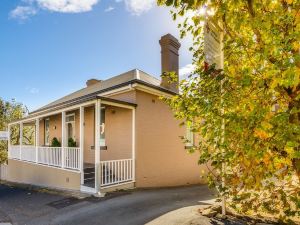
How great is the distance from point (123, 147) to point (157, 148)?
5.30 feet

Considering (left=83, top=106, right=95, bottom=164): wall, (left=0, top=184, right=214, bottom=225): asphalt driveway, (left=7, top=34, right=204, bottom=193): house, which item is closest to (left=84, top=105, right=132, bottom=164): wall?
(left=7, top=34, right=204, bottom=193): house

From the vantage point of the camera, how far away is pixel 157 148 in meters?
12.6

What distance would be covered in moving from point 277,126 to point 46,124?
1857 centimetres

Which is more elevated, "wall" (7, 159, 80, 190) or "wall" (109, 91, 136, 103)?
"wall" (109, 91, 136, 103)

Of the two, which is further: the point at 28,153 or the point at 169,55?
the point at 28,153

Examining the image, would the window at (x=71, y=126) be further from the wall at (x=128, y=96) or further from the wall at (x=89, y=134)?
the wall at (x=128, y=96)

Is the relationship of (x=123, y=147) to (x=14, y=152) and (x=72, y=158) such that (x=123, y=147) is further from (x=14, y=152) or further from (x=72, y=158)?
(x=14, y=152)

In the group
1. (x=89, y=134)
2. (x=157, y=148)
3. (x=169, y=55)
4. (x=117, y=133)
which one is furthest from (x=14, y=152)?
(x=169, y=55)

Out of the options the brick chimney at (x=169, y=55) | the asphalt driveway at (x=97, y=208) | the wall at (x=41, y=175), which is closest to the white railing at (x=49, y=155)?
the wall at (x=41, y=175)

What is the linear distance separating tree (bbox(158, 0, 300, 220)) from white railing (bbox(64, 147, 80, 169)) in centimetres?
736

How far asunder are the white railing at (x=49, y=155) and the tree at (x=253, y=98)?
24.8 ft

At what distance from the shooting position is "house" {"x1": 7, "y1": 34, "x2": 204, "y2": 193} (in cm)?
1070

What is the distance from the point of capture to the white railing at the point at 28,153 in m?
15.2

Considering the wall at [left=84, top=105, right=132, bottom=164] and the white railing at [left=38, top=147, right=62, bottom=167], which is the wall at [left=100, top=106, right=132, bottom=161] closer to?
the wall at [left=84, top=105, right=132, bottom=164]
